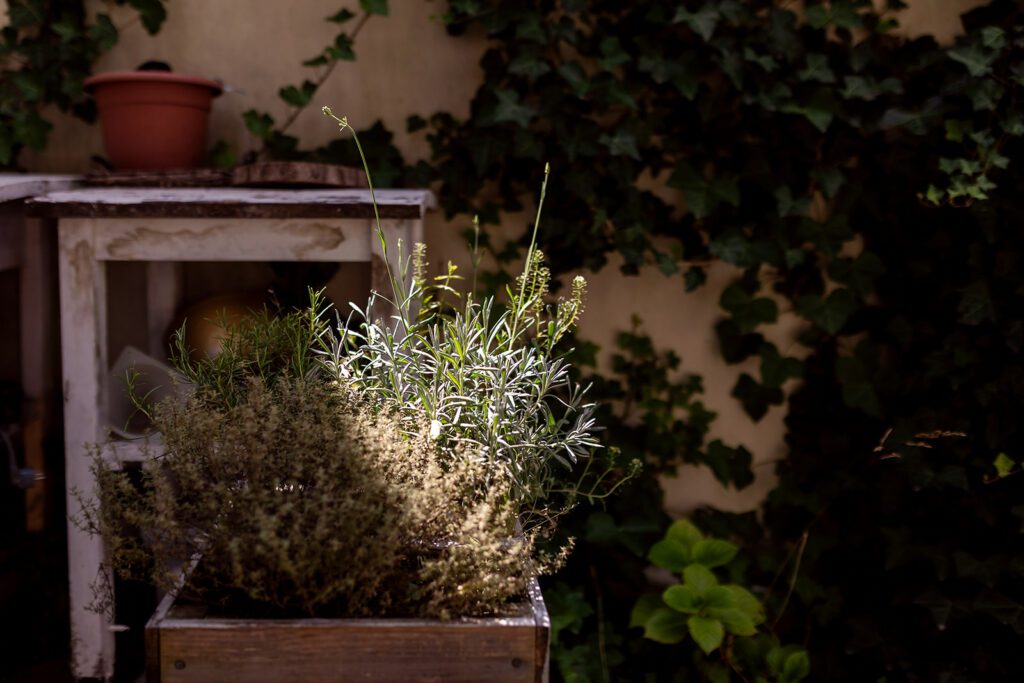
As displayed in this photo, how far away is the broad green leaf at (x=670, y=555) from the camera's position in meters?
2.33

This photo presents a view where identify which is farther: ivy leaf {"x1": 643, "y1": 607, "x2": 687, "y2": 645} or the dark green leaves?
the dark green leaves

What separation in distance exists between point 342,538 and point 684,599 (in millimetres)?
1366

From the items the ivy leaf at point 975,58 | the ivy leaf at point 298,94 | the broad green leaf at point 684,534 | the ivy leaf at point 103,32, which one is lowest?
the broad green leaf at point 684,534

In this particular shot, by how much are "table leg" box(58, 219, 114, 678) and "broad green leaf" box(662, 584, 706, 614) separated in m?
1.31

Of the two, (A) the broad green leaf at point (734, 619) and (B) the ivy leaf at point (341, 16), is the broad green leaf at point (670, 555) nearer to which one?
(A) the broad green leaf at point (734, 619)

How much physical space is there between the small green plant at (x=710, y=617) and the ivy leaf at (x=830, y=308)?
691 mm

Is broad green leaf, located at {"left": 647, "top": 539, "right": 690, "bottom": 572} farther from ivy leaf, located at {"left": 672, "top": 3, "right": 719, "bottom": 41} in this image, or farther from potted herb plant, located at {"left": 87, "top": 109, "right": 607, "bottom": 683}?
ivy leaf, located at {"left": 672, "top": 3, "right": 719, "bottom": 41}

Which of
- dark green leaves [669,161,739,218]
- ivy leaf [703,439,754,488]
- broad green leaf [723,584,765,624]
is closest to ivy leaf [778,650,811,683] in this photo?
broad green leaf [723,584,765,624]

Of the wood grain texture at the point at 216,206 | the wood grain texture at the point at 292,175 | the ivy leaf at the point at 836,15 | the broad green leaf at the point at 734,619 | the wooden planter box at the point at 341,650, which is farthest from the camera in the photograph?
the ivy leaf at the point at 836,15

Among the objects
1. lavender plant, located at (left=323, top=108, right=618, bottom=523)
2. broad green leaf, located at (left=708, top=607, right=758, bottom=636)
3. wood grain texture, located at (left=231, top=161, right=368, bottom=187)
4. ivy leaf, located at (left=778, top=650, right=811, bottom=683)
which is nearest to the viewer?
lavender plant, located at (left=323, top=108, right=618, bottom=523)

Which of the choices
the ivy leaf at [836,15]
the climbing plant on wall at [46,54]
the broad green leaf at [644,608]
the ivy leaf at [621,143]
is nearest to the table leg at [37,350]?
the climbing plant on wall at [46,54]

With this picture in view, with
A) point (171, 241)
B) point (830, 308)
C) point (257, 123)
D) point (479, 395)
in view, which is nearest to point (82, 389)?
point (171, 241)

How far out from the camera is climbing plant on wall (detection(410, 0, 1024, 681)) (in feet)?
7.57

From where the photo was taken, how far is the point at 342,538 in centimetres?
108
